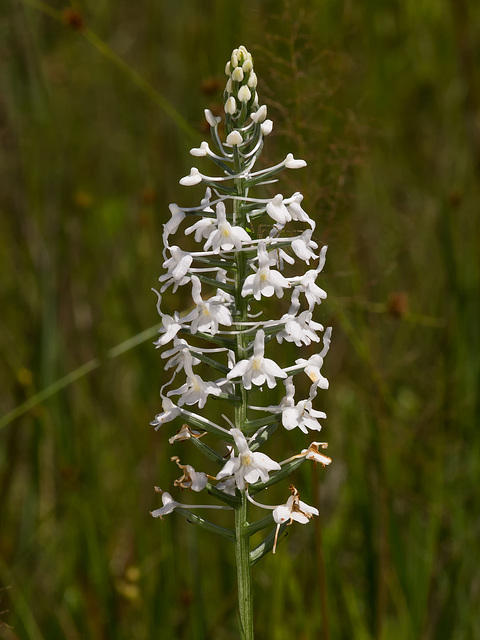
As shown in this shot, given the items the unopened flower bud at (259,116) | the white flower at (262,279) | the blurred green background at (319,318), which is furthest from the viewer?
the blurred green background at (319,318)

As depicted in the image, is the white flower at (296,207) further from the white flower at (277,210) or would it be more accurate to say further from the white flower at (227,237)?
the white flower at (227,237)

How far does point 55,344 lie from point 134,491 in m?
0.93

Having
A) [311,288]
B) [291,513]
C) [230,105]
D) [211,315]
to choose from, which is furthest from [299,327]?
[230,105]

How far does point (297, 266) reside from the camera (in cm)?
331

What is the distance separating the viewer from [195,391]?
1935mm

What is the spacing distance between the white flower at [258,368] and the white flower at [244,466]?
0.44 ft

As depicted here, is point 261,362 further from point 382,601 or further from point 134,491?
point 134,491

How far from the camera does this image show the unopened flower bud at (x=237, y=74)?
74.9 inches

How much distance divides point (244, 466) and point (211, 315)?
1.24ft

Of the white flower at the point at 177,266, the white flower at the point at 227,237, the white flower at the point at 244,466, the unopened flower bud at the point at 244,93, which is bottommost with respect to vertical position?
the white flower at the point at 244,466

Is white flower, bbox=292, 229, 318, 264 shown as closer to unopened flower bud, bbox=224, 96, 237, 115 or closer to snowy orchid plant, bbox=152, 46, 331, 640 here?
snowy orchid plant, bbox=152, 46, 331, 640

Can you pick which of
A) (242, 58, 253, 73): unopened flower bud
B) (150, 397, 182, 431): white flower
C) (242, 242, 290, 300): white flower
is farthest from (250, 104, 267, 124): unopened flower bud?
(150, 397, 182, 431): white flower

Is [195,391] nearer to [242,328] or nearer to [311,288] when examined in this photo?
[242,328]

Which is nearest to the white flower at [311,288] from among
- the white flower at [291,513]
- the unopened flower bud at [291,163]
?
the unopened flower bud at [291,163]
